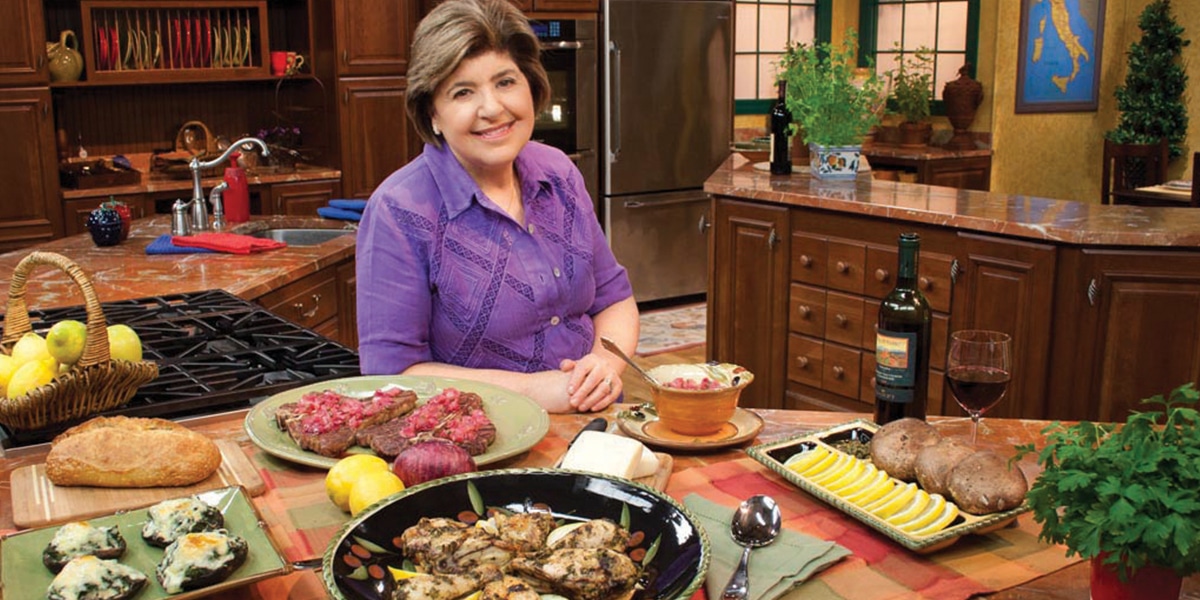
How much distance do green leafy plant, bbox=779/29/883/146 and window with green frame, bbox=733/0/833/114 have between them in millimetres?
3158

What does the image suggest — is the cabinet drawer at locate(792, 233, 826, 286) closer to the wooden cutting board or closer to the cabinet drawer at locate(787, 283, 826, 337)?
the cabinet drawer at locate(787, 283, 826, 337)

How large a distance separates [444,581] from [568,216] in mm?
1249

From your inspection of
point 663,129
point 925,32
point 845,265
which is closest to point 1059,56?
point 925,32

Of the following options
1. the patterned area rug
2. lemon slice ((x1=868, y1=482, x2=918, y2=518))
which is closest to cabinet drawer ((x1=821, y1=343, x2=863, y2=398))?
the patterned area rug

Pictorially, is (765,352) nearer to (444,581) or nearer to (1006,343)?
(1006,343)

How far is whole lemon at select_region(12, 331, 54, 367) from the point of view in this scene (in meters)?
1.65

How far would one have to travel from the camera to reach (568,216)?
7.21 feet

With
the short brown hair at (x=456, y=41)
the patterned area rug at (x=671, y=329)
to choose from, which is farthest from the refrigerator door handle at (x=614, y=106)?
the short brown hair at (x=456, y=41)

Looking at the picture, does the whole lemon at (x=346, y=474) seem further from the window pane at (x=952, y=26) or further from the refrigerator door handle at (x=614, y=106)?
the window pane at (x=952, y=26)

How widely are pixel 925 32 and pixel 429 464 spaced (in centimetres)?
705

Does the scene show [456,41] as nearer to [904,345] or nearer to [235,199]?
[904,345]

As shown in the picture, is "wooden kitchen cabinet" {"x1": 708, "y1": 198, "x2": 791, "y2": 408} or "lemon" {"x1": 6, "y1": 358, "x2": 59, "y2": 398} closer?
"lemon" {"x1": 6, "y1": 358, "x2": 59, "y2": 398}

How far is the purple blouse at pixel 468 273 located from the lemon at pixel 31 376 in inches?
20.4

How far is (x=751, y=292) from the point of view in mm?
4316
